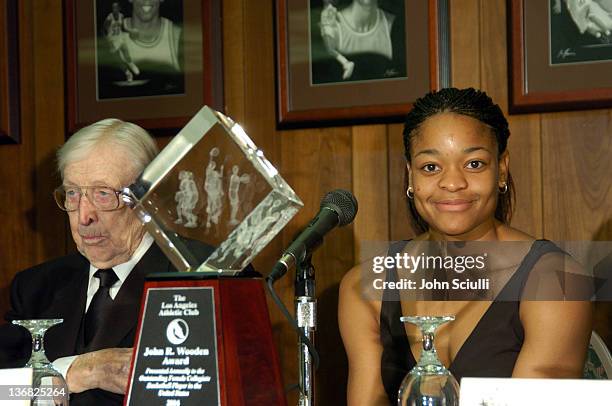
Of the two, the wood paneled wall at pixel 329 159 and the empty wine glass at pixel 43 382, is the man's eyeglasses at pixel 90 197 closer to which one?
the wood paneled wall at pixel 329 159

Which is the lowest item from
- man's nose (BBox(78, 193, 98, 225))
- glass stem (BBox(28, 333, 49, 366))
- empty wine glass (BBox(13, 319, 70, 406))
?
empty wine glass (BBox(13, 319, 70, 406))

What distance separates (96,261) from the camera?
2252 millimetres

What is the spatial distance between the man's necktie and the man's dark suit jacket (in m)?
0.02

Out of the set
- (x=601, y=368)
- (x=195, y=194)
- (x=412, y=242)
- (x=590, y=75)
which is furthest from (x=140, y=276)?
(x=590, y=75)

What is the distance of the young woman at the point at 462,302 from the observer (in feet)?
6.21

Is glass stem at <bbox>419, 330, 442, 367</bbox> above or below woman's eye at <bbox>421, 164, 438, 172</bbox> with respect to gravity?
below

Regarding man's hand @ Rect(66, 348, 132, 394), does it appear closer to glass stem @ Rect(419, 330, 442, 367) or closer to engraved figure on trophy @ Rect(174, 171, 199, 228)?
engraved figure on trophy @ Rect(174, 171, 199, 228)

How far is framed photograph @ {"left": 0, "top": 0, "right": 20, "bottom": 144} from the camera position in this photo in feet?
9.67

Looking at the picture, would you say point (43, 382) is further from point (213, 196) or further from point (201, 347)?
point (213, 196)

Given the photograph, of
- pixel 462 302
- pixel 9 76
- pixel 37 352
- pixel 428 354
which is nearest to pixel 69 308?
pixel 37 352

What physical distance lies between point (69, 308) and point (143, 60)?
0.90m

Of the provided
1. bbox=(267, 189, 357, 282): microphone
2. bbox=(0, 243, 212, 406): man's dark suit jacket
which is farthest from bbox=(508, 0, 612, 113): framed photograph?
bbox=(0, 243, 212, 406): man's dark suit jacket

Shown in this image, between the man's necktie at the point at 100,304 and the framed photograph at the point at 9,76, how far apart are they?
0.93 metres

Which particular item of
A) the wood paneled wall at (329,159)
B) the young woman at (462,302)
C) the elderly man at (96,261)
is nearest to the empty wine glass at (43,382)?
the elderly man at (96,261)
